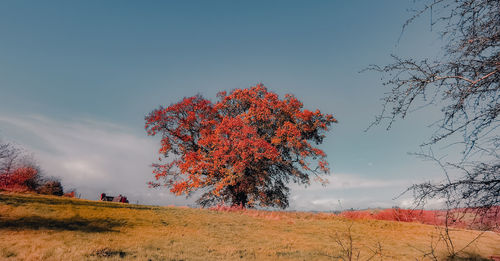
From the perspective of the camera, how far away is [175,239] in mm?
7828

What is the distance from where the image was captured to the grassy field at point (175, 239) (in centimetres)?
598

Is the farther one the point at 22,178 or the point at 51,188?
the point at 22,178

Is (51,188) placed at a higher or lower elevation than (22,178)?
lower

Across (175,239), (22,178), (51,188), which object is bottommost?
(175,239)

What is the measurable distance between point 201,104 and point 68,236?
1505 cm

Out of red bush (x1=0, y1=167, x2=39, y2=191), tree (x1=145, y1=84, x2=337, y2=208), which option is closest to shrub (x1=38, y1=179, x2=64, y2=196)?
red bush (x1=0, y1=167, x2=39, y2=191)

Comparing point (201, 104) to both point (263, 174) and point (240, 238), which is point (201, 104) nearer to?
point (263, 174)

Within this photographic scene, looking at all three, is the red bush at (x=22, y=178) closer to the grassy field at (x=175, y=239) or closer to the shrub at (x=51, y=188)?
the shrub at (x=51, y=188)

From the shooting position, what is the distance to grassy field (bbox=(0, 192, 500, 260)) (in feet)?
19.6

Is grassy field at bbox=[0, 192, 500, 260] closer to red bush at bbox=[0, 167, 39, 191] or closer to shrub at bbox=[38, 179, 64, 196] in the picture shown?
shrub at bbox=[38, 179, 64, 196]

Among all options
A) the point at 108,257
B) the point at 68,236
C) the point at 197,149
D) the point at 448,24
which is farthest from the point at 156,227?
the point at 197,149

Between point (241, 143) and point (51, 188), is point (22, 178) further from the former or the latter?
point (241, 143)

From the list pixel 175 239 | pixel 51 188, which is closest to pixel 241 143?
pixel 175 239

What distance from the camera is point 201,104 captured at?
828 inches
